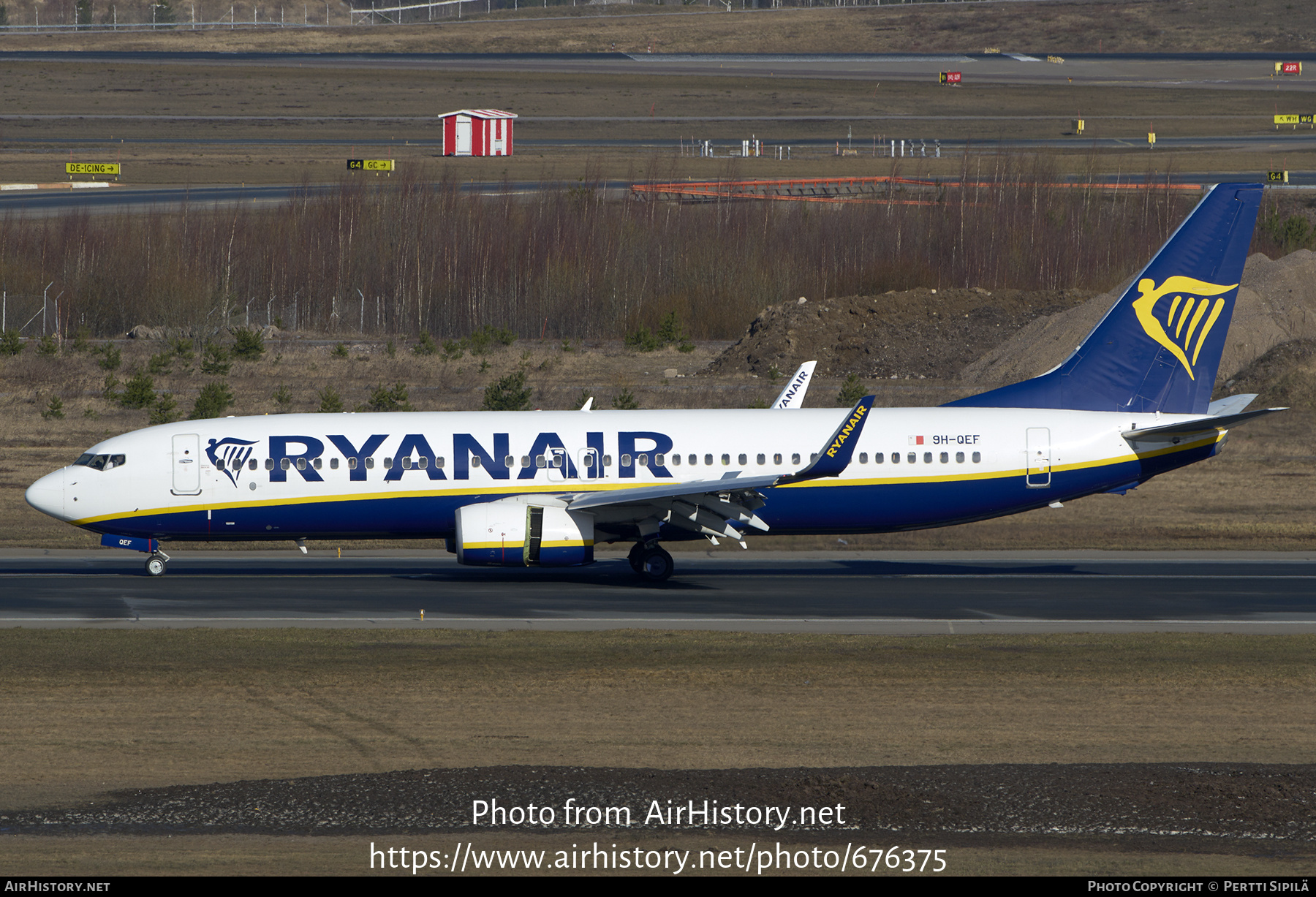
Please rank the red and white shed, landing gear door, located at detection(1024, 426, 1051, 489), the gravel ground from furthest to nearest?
the red and white shed
landing gear door, located at detection(1024, 426, 1051, 489)
the gravel ground

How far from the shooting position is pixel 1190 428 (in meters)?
34.1

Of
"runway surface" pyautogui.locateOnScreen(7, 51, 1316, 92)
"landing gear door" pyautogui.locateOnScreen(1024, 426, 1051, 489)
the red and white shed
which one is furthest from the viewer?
"runway surface" pyautogui.locateOnScreen(7, 51, 1316, 92)

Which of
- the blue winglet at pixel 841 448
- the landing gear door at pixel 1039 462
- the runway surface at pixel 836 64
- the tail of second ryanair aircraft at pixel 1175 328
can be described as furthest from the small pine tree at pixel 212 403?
the runway surface at pixel 836 64

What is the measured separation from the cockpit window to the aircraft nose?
2.14 feet

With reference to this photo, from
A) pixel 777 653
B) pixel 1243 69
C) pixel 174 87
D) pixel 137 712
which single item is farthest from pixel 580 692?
pixel 1243 69

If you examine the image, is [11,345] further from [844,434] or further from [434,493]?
[844,434]

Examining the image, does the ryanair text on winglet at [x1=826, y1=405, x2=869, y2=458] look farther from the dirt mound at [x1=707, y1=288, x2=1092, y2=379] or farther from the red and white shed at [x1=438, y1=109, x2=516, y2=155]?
the red and white shed at [x1=438, y1=109, x2=516, y2=155]

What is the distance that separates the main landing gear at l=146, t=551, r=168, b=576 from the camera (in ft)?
116

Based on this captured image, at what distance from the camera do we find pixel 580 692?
22.5 m

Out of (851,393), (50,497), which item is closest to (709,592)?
(50,497)

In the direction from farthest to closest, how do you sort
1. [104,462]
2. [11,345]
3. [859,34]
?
[859,34]
[11,345]
[104,462]

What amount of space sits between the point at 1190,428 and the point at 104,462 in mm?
25780

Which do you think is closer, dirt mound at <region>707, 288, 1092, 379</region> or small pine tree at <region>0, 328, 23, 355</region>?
small pine tree at <region>0, 328, 23, 355</region>

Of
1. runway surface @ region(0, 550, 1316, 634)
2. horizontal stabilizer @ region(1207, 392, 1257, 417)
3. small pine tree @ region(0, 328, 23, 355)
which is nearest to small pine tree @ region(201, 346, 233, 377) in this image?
small pine tree @ region(0, 328, 23, 355)
